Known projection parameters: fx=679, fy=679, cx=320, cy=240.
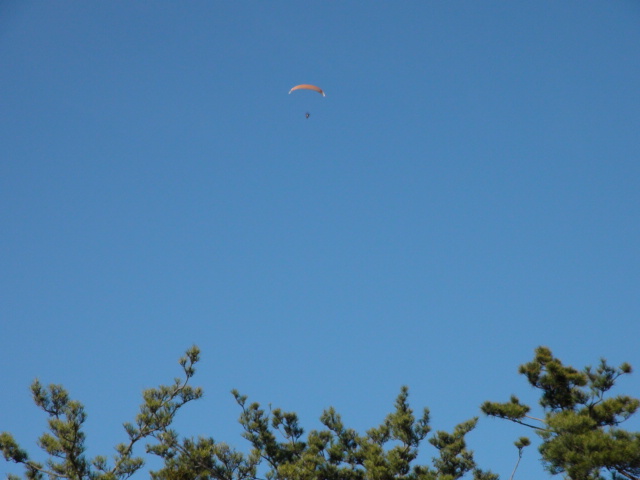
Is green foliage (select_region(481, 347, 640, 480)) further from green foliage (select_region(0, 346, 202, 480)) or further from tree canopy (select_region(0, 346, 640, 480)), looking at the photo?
green foliage (select_region(0, 346, 202, 480))

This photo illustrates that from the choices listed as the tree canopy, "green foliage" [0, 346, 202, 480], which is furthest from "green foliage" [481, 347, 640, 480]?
"green foliage" [0, 346, 202, 480]

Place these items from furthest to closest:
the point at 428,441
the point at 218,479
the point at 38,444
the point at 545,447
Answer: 1. the point at 428,441
2. the point at 218,479
3. the point at 545,447
4. the point at 38,444

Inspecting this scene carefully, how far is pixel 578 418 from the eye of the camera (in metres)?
12.4

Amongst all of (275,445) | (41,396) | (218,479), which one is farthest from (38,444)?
(275,445)

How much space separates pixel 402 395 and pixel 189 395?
5369mm

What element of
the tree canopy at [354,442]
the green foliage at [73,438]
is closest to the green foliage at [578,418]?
the tree canopy at [354,442]

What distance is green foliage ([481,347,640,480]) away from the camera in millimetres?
12078

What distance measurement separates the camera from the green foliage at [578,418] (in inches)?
476

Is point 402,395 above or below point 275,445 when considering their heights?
above

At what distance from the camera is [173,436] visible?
44.2 ft

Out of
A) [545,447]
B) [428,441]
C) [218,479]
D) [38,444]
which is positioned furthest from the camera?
[428,441]

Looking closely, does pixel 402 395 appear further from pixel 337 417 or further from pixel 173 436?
pixel 173 436

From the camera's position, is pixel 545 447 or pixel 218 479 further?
pixel 218 479

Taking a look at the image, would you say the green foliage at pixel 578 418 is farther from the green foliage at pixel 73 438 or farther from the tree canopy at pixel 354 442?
the green foliage at pixel 73 438
